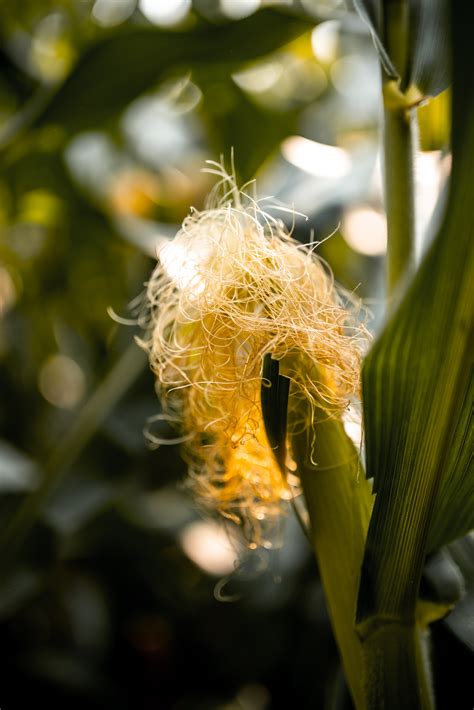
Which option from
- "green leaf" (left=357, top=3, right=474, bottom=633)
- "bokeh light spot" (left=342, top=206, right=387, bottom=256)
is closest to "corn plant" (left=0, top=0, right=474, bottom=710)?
"green leaf" (left=357, top=3, right=474, bottom=633)

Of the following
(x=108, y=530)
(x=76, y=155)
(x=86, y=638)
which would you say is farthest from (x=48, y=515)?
(x=76, y=155)

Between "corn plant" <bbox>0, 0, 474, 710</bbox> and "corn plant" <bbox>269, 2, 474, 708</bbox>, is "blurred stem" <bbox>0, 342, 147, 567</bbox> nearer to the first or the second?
"corn plant" <bbox>0, 0, 474, 710</bbox>

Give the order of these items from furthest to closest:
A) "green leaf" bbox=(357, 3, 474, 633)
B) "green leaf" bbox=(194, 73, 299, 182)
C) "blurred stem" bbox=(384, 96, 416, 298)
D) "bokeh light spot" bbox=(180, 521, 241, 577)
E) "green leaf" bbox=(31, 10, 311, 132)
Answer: "green leaf" bbox=(194, 73, 299, 182) < "bokeh light spot" bbox=(180, 521, 241, 577) < "green leaf" bbox=(31, 10, 311, 132) < "blurred stem" bbox=(384, 96, 416, 298) < "green leaf" bbox=(357, 3, 474, 633)

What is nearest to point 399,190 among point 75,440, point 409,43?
point 409,43

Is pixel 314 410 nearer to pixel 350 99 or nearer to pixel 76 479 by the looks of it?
pixel 76 479

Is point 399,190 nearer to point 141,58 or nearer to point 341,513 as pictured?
point 341,513
